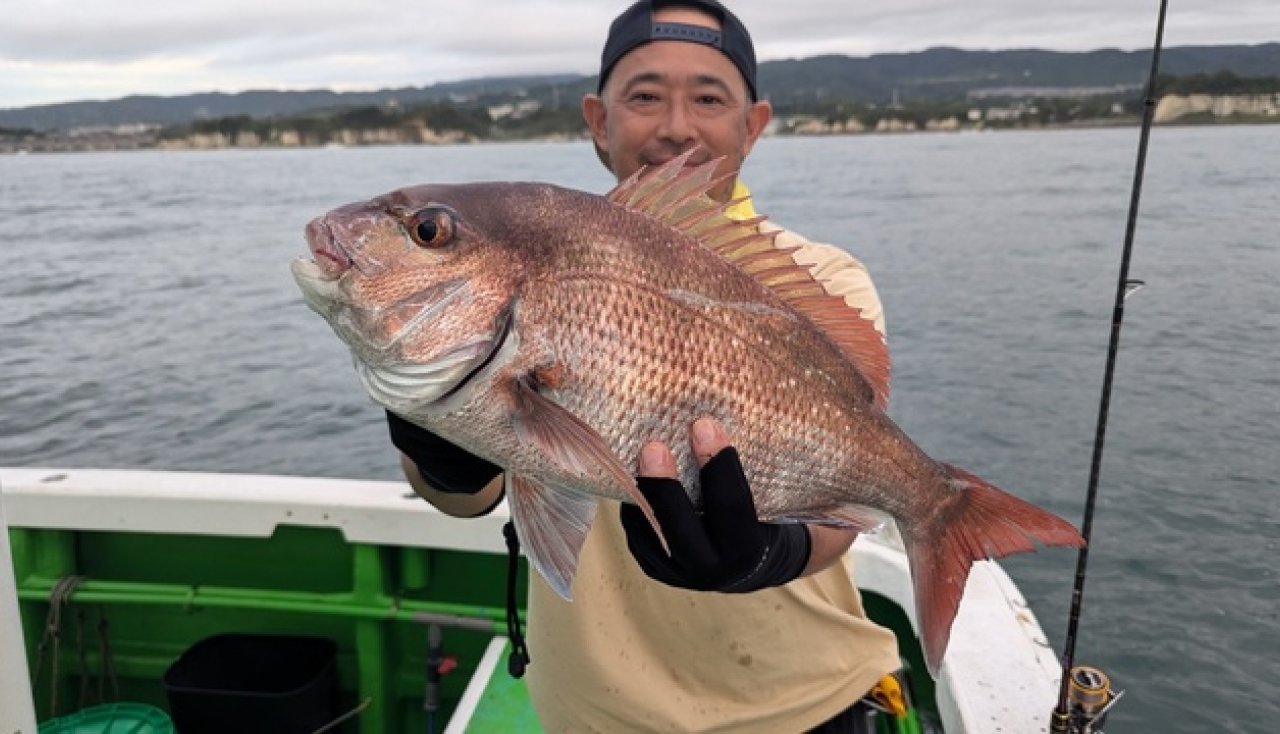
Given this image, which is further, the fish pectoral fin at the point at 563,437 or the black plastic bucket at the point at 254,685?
the black plastic bucket at the point at 254,685

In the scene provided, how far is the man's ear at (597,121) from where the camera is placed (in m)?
2.72

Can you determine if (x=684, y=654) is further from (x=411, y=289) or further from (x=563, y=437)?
(x=411, y=289)

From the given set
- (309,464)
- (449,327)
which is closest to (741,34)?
(449,327)

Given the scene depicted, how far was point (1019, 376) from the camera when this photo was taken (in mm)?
13445

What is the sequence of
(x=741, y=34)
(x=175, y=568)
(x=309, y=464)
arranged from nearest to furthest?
(x=741, y=34) → (x=175, y=568) → (x=309, y=464)

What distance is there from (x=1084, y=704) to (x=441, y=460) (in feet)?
5.95

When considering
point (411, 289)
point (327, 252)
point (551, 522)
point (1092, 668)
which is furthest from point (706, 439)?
point (1092, 668)

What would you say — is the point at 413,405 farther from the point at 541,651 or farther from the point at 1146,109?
the point at 1146,109

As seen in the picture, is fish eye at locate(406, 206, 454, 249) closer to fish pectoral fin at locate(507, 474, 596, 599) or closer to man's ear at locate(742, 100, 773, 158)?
fish pectoral fin at locate(507, 474, 596, 599)

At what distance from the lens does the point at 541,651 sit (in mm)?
2410

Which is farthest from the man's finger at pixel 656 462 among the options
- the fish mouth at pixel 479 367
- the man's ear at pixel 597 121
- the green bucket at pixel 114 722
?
the green bucket at pixel 114 722

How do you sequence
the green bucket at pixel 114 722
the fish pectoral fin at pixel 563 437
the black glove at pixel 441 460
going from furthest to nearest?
1. the green bucket at pixel 114 722
2. the black glove at pixel 441 460
3. the fish pectoral fin at pixel 563 437

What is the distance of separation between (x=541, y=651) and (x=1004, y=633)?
1591 millimetres

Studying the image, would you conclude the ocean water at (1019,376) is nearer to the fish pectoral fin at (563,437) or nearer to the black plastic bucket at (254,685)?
the black plastic bucket at (254,685)
